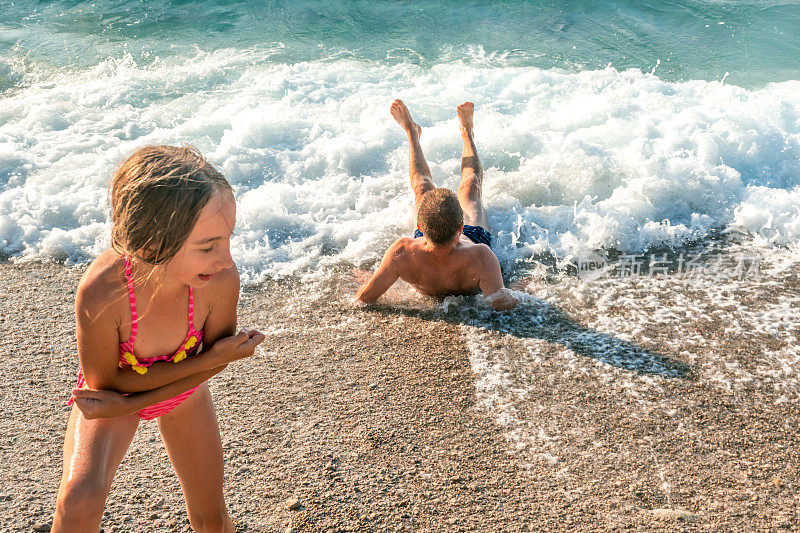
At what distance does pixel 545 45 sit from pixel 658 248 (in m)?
4.83

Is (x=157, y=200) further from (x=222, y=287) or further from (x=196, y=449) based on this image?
(x=196, y=449)

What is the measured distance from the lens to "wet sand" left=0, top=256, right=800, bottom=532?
3193 millimetres

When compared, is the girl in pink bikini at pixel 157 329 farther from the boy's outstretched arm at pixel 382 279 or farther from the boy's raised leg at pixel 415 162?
the boy's raised leg at pixel 415 162

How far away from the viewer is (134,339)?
2.38 meters

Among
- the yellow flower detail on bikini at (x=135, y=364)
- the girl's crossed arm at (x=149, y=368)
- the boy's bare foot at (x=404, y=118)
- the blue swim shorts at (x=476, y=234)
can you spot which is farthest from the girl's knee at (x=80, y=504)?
the boy's bare foot at (x=404, y=118)

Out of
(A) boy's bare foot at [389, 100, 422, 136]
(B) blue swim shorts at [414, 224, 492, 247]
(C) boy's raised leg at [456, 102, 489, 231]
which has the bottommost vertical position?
(B) blue swim shorts at [414, 224, 492, 247]

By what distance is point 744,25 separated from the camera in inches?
386

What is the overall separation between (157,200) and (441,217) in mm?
2760

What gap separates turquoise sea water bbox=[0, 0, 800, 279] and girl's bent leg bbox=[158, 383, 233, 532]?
8.87ft

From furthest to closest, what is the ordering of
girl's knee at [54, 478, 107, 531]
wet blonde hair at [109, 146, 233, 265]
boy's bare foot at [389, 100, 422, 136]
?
boy's bare foot at [389, 100, 422, 136] → girl's knee at [54, 478, 107, 531] → wet blonde hair at [109, 146, 233, 265]

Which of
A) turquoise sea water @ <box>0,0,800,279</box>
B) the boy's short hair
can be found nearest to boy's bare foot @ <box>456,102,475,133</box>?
turquoise sea water @ <box>0,0,800,279</box>

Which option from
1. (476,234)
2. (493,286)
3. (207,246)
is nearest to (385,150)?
(476,234)

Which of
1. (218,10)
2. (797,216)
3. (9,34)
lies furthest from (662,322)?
(9,34)

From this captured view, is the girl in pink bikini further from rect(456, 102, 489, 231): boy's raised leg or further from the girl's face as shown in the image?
rect(456, 102, 489, 231): boy's raised leg
